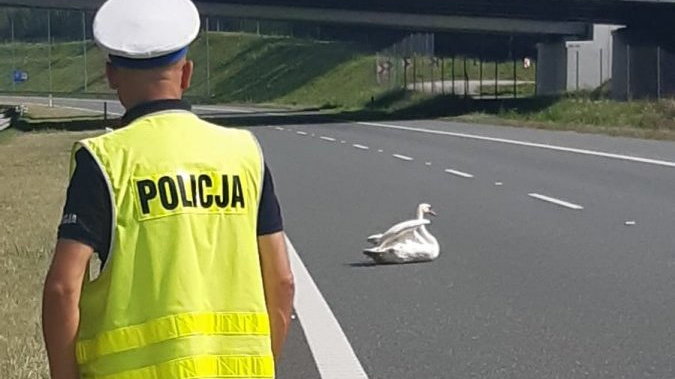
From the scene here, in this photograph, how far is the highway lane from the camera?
827 centimetres

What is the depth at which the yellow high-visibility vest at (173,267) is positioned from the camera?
10.7ft

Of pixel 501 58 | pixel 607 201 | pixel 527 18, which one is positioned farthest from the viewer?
pixel 501 58

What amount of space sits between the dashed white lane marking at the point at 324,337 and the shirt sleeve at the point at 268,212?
4201mm

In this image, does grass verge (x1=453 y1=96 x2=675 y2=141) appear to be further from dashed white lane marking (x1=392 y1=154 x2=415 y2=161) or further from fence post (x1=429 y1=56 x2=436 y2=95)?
fence post (x1=429 y1=56 x2=436 y2=95)

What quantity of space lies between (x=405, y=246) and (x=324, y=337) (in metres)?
3.71

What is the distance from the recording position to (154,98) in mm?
3391

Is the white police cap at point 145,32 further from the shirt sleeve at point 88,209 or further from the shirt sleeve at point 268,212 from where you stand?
the shirt sleeve at point 268,212

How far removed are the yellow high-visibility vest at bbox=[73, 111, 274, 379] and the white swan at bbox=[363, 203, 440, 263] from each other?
9027 millimetres

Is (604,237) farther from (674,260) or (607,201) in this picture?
(607,201)

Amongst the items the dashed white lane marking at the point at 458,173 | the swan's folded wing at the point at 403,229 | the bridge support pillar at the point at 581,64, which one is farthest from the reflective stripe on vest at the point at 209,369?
the bridge support pillar at the point at 581,64

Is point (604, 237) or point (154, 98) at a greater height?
point (154, 98)

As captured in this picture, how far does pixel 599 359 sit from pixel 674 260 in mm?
4465

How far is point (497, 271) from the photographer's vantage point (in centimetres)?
1184

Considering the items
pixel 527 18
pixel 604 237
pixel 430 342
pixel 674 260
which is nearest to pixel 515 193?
pixel 604 237
